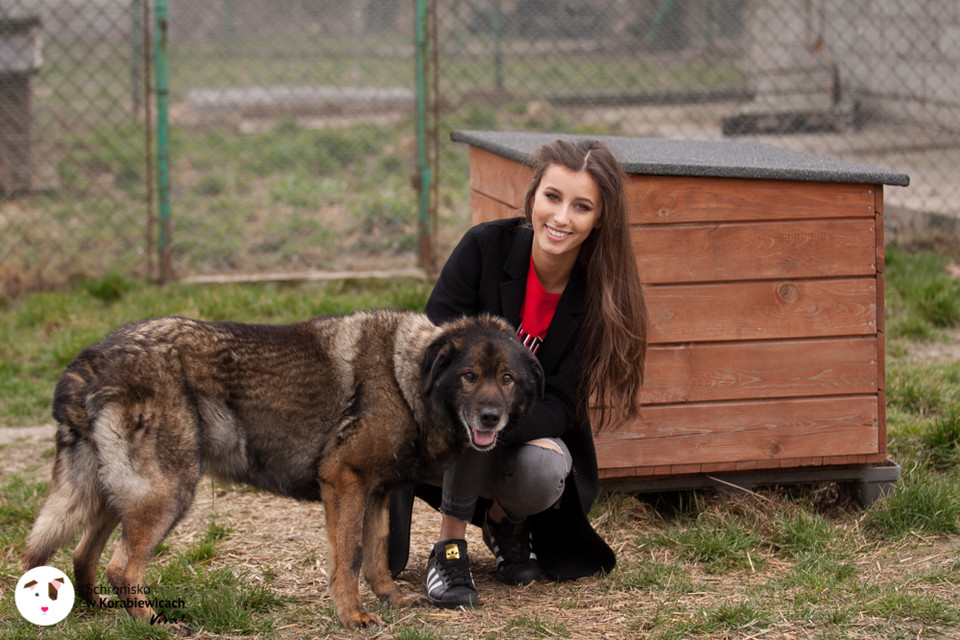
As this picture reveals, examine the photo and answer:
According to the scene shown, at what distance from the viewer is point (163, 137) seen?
705 cm

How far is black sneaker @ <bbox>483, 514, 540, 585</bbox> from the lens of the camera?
3.74 meters

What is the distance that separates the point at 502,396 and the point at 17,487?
2613 mm

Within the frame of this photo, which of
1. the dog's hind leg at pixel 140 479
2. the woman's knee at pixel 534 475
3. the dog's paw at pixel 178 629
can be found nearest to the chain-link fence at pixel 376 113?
the woman's knee at pixel 534 475

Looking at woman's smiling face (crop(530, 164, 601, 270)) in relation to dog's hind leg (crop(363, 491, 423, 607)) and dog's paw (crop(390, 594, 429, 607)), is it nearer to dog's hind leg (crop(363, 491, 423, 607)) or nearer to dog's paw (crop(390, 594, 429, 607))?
dog's hind leg (crop(363, 491, 423, 607))

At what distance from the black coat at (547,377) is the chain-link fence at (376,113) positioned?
377cm

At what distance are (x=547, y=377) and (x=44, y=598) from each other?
1.86 meters

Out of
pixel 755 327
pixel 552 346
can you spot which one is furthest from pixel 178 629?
pixel 755 327

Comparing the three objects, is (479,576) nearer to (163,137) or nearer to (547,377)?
(547,377)

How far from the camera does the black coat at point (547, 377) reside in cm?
357

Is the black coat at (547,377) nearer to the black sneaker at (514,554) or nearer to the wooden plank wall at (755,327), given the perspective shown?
the black sneaker at (514,554)

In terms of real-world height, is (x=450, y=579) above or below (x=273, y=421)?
below

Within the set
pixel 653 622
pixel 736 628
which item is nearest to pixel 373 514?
pixel 653 622

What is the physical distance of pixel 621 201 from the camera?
3.51 metres

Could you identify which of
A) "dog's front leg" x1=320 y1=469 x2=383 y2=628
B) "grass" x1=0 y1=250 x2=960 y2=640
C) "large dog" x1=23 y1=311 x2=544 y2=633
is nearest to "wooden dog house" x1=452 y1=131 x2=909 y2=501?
"grass" x1=0 y1=250 x2=960 y2=640
